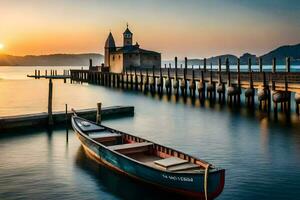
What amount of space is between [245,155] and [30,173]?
42.3 feet

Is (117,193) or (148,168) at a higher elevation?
(148,168)

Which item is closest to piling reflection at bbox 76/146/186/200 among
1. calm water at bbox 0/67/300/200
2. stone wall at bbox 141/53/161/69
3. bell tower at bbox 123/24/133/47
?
calm water at bbox 0/67/300/200

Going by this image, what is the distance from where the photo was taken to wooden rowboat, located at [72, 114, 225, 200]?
14438 mm

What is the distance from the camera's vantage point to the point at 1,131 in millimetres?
30328

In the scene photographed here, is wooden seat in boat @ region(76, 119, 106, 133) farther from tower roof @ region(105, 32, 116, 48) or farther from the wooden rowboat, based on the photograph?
tower roof @ region(105, 32, 116, 48)

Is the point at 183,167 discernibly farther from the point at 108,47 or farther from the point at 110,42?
the point at 110,42

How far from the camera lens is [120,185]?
17.9 meters

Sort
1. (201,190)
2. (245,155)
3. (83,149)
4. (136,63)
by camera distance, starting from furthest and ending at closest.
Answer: (136,63) → (83,149) → (245,155) → (201,190)

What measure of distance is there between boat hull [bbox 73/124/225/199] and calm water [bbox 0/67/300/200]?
538mm

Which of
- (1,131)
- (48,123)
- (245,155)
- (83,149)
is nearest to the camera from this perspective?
(245,155)

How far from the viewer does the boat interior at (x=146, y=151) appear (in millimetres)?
16031

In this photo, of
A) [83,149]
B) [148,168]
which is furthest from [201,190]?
[83,149]

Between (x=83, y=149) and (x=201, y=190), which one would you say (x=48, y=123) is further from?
(x=201, y=190)

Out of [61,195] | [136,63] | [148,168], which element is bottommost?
[61,195]
